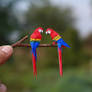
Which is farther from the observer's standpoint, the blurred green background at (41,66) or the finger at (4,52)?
the blurred green background at (41,66)

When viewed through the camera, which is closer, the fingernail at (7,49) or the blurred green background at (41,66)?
the fingernail at (7,49)

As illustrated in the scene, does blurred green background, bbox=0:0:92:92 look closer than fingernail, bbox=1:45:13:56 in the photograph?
No

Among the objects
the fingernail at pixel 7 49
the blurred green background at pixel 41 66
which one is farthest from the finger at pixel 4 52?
the blurred green background at pixel 41 66

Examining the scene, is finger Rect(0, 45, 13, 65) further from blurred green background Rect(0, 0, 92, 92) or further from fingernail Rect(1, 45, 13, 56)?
blurred green background Rect(0, 0, 92, 92)

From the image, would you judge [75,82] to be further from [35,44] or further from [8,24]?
[35,44]

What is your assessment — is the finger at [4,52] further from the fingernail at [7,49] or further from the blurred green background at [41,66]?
the blurred green background at [41,66]

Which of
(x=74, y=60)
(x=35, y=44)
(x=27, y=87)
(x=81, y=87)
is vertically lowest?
(x=27, y=87)

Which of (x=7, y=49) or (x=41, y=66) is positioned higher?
(x=7, y=49)

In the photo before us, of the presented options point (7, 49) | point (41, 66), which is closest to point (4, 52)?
point (7, 49)

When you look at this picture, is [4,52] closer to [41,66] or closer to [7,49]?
[7,49]

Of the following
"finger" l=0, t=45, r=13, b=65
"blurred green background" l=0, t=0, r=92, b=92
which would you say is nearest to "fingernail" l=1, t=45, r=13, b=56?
"finger" l=0, t=45, r=13, b=65

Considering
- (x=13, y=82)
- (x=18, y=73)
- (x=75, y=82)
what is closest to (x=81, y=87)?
(x=75, y=82)
